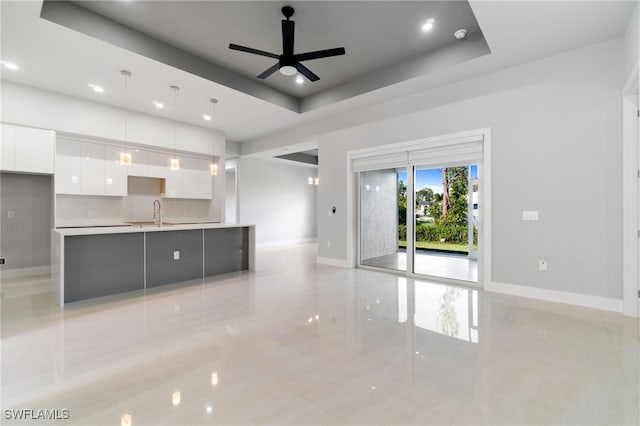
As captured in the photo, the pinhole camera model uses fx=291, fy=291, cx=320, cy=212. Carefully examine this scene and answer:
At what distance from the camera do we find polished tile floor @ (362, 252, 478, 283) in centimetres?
508

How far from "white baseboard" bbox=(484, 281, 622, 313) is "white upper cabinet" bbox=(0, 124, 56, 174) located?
7627 mm

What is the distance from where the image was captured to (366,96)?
17.0 ft

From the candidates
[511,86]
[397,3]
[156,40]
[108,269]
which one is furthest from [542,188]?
[108,269]

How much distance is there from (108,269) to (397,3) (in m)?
5.06

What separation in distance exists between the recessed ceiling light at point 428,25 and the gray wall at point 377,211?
9.57 ft

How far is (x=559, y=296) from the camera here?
378 cm

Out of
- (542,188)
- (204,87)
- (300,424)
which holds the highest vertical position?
(204,87)

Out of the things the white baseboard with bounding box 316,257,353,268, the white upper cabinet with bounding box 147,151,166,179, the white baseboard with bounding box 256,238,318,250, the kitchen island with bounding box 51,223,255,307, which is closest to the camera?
the kitchen island with bounding box 51,223,255,307

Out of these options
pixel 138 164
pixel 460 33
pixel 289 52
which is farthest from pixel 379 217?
pixel 138 164

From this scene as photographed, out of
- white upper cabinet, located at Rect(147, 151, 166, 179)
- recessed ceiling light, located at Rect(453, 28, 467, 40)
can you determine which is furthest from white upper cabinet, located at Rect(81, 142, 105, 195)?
recessed ceiling light, located at Rect(453, 28, 467, 40)

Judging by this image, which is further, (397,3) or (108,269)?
(108,269)

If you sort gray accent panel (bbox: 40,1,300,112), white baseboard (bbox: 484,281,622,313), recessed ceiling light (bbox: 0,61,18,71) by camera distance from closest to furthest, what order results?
gray accent panel (bbox: 40,1,300,112) < white baseboard (bbox: 484,281,622,313) < recessed ceiling light (bbox: 0,61,18,71)

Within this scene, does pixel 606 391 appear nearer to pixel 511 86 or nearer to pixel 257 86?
pixel 511 86

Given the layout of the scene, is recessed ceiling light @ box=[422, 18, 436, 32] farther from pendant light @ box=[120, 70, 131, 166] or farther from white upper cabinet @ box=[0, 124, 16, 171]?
white upper cabinet @ box=[0, 124, 16, 171]
